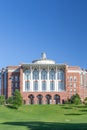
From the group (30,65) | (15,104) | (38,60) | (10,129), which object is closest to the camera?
(10,129)

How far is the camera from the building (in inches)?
4988

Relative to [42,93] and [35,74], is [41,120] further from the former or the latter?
[35,74]

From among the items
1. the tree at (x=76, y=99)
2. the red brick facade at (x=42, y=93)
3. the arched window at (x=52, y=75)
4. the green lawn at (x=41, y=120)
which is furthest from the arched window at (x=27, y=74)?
the green lawn at (x=41, y=120)

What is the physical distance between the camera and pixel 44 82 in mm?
128000

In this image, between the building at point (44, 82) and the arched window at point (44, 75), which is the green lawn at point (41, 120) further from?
the arched window at point (44, 75)

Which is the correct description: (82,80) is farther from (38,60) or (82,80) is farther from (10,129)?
(10,129)

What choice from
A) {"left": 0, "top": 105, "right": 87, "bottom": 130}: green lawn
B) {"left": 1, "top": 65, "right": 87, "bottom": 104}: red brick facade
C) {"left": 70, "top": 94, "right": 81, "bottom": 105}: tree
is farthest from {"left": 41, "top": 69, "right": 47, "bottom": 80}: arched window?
{"left": 0, "top": 105, "right": 87, "bottom": 130}: green lawn

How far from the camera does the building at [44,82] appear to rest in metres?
127

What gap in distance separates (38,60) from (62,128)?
10115cm

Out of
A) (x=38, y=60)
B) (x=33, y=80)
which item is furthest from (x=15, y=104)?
(x=38, y=60)

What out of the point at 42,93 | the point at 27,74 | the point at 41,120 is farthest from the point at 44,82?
the point at 41,120

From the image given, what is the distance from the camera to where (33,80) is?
128 metres

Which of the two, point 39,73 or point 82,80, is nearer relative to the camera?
point 39,73

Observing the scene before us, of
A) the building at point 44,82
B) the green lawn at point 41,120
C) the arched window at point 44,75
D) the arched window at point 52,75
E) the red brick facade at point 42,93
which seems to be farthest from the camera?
the arched window at point 52,75
